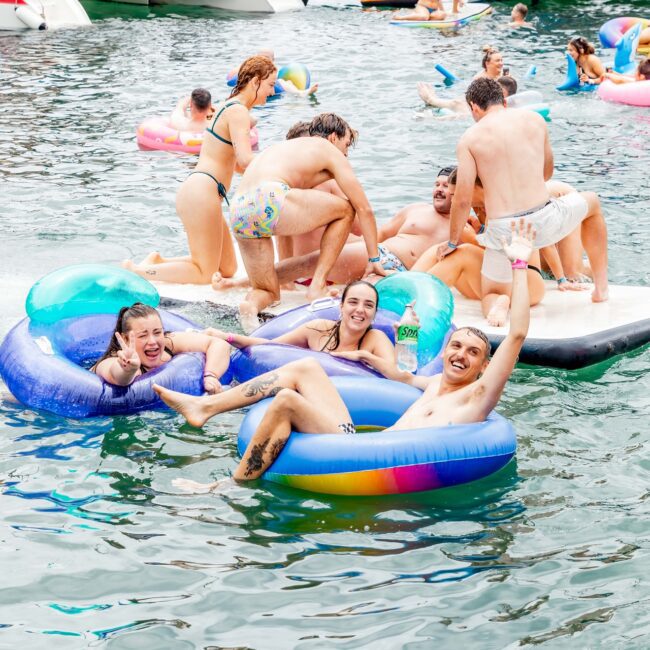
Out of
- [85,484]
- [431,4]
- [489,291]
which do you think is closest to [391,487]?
[85,484]

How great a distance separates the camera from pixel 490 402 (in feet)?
16.9

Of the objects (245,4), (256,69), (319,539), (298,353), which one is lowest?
(319,539)

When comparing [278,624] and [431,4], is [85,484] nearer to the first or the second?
[278,624]

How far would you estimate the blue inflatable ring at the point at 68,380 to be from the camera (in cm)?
596

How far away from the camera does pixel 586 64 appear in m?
15.2

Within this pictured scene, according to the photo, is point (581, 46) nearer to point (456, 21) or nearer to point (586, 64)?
point (586, 64)

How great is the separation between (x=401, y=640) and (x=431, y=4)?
20.0m

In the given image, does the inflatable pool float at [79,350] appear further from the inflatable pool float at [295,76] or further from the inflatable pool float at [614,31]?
the inflatable pool float at [614,31]

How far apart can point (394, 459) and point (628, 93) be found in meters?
10.5

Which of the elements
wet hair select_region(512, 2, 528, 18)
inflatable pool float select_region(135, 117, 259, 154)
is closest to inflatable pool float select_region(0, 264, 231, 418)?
inflatable pool float select_region(135, 117, 259, 154)

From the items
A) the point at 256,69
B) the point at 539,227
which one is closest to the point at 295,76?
the point at 256,69

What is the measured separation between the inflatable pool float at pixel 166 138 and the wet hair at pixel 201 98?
58 cm

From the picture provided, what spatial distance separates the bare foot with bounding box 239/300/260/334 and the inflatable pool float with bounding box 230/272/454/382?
0.34 metres

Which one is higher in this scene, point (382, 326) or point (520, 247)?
point (520, 247)
